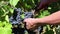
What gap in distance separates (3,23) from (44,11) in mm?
447

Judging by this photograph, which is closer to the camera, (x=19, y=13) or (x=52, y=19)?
(x=52, y=19)

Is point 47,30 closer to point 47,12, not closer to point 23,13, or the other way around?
point 47,12

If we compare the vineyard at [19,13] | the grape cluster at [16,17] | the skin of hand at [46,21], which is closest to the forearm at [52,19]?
the skin of hand at [46,21]

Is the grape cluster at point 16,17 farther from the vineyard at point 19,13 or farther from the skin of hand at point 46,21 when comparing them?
the skin of hand at point 46,21

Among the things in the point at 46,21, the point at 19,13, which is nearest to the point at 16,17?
→ the point at 19,13

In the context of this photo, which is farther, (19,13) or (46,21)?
(19,13)

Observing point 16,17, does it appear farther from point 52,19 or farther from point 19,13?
point 52,19

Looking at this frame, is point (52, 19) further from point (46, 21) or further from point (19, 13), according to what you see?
point (19, 13)

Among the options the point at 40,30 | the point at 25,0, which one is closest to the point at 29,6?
the point at 25,0

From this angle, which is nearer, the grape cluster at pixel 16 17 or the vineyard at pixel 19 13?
the vineyard at pixel 19 13

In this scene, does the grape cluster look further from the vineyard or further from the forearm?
the forearm

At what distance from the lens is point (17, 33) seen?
8.57 feet

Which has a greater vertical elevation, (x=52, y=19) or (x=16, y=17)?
(x=52, y=19)

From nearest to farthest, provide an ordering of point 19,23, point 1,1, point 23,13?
point 1,1
point 23,13
point 19,23
